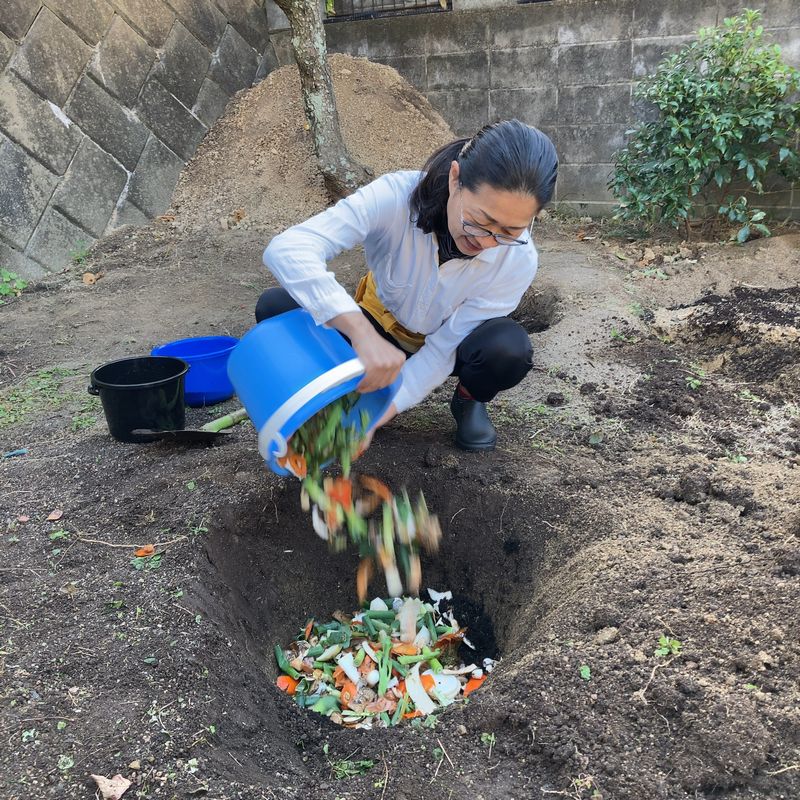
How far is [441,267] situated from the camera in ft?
7.41

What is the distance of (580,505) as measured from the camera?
7.64 feet

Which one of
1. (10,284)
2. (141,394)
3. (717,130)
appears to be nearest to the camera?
(141,394)

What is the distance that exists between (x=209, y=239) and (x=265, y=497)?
325 cm

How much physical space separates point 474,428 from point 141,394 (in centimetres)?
123

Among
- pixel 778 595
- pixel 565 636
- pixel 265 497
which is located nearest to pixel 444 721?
pixel 565 636

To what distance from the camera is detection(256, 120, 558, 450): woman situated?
1794mm

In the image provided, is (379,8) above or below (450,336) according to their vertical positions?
above

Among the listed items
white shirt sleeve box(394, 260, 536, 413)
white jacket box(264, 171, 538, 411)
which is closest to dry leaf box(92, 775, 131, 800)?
white jacket box(264, 171, 538, 411)

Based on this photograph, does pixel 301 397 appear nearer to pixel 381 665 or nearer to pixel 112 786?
pixel 112 786

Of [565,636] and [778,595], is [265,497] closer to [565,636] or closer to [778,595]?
[565,636]

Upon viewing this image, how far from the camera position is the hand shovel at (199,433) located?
8.68ft

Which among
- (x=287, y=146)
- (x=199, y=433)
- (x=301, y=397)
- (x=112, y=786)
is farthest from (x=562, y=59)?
(x=112, y=786)

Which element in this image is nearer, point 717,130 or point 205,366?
point 205,366

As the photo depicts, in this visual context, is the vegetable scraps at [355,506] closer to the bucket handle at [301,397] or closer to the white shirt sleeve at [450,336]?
the bucket handle at [301,397]
